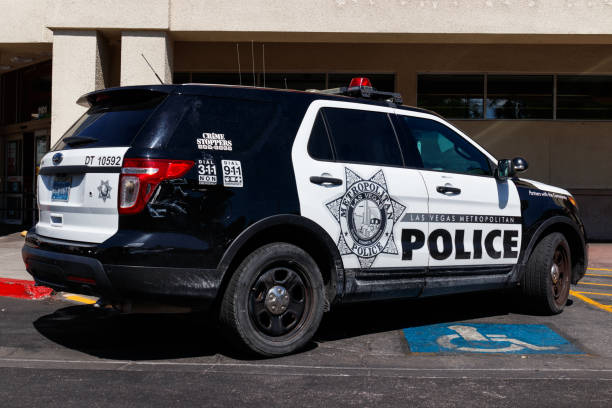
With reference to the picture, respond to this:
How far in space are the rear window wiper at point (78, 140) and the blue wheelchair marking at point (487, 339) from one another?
110 inches

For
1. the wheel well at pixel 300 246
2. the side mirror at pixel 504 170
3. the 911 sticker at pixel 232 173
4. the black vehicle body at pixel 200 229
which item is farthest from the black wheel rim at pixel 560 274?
the 911 sticker at pixel 232 173

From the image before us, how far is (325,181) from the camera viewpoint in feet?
15.9

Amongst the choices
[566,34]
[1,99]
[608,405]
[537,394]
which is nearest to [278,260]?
[537,394]

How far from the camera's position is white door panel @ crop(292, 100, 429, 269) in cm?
480

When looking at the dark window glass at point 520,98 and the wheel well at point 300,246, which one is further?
the dark window glass at point 520,98

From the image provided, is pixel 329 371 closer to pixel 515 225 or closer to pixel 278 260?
pixel 278 260

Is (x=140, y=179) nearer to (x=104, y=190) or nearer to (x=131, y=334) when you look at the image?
(x=104, y=190)

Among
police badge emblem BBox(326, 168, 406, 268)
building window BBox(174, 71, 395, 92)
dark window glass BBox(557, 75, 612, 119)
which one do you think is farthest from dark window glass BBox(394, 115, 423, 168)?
dark window glass BBox(557, 75, 612, 119)

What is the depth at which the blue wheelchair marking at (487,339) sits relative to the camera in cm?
513

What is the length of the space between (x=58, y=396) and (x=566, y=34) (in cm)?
1081

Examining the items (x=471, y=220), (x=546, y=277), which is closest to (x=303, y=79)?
(x=546, y=277)

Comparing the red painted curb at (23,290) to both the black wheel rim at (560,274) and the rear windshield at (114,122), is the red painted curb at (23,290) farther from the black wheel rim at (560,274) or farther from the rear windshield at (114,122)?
the black wheel rim at (560,274)

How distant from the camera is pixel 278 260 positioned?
4625 mm

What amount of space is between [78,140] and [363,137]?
2.10 meters
